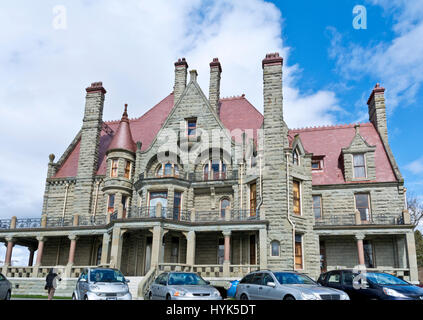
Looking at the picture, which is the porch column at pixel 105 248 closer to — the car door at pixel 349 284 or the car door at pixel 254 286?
the car door at pixel 254 286

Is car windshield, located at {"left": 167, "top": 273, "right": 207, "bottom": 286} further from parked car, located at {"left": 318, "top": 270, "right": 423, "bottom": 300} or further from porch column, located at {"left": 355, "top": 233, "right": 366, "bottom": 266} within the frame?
porch column, located at {"left": 355, "top": 233, "right": 366, "bottom": 266}

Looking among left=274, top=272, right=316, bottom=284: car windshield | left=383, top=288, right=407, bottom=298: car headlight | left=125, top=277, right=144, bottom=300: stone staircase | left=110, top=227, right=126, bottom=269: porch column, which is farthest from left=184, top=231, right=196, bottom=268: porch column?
left=383, top=288, right=407, bottom=298: car headlight

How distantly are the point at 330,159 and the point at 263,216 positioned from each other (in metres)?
9.91

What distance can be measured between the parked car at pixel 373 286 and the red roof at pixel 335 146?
16.6 metres

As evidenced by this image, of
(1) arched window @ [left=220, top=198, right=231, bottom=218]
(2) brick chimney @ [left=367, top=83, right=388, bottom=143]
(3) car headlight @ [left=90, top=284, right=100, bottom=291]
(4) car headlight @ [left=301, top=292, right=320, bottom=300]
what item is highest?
(2) brick chimney @ [left=367, top=83, right=388, bottom=143]

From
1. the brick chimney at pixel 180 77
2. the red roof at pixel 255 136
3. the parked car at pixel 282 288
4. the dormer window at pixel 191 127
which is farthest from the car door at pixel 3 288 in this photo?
the brick chimney at pixel 180 77

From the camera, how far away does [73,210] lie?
3322cm

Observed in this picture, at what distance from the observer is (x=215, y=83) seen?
35125 mm

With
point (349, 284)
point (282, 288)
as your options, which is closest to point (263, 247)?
point (349, 284)

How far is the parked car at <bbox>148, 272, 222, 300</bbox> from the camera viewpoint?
1347 centimetres

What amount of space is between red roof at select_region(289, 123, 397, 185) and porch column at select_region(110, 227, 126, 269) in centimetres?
1544

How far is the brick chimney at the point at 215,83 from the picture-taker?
34750 millimetres
